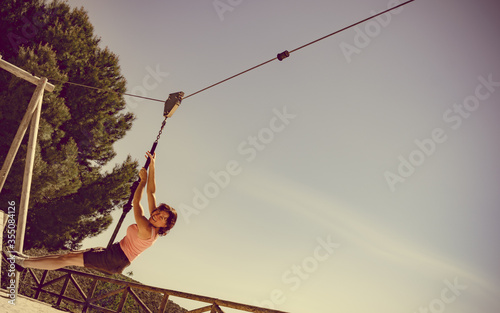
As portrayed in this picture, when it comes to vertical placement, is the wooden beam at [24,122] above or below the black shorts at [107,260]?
above

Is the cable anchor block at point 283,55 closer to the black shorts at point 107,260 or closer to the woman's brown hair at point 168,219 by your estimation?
the woman's brown hair at point 168,219

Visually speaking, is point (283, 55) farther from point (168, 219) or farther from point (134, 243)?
point (134, 243)

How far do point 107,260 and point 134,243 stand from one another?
1.42ft

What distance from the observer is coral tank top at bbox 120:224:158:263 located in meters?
4.06

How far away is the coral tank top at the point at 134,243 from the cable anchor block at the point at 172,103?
2193mm

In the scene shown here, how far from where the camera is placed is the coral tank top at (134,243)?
4.06 m

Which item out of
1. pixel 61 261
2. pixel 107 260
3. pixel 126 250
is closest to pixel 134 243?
pixel 126 250

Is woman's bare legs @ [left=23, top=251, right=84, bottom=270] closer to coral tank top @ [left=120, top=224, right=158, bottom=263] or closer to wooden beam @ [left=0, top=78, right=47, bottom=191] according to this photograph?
coral tank top @ [left=120, top=224, right=158, bottom=263]

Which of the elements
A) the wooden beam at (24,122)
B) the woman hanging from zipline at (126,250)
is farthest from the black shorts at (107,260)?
the wooden beam at (24,122)

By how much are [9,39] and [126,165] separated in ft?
21.7

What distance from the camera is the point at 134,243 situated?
4.08 metres

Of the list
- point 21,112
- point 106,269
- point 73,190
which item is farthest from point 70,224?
point 106,269

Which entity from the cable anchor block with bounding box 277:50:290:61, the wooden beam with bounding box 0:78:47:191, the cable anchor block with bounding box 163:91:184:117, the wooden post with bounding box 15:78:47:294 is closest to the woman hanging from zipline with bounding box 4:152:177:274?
the cable anchor block with bounding box 163:91:184:117

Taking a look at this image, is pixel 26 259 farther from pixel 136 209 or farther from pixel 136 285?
pixel 136 285
